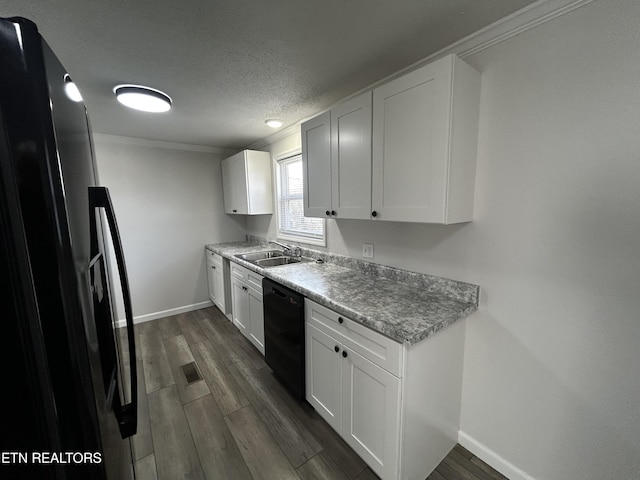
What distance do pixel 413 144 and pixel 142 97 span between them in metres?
1.96

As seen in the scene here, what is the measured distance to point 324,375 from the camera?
1.68 metres

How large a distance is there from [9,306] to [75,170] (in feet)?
1.19

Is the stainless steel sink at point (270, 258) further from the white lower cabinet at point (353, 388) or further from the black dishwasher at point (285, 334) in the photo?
the white lower cabinet at point (353, 388)

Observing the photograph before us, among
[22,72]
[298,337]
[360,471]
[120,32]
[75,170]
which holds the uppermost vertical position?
[120,32]

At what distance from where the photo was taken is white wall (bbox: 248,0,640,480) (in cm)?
105

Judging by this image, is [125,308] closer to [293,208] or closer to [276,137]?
[293,208]

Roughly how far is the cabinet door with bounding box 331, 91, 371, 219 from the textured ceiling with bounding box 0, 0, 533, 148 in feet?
0.87

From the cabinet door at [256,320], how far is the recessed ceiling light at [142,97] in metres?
1.73

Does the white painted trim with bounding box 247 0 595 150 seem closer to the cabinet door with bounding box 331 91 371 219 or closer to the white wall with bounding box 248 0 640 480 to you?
the white wall with bounding box 248 0 640 480

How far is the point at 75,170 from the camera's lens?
68 centimetres

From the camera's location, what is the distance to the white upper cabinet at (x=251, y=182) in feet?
10.7

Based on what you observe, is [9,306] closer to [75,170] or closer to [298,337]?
[75,170]

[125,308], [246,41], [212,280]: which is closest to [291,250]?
[212,280]

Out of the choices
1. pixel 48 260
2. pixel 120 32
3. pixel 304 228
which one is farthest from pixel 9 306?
pixel 304 228
